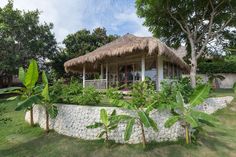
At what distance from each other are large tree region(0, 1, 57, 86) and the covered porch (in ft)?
24.7

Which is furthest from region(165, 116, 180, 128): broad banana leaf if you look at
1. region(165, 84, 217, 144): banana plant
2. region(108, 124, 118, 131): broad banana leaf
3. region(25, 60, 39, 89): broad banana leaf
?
region(25, 60, 39, 89): broad banana leaf

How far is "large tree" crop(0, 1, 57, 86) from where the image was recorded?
20703 millimetres

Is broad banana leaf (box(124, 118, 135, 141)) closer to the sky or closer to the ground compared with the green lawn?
closer to the sky

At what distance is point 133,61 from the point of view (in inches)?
576

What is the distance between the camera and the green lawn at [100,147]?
704 centimetres

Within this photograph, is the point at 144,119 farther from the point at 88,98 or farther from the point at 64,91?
the point at 64,91

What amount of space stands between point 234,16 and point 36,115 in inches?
538

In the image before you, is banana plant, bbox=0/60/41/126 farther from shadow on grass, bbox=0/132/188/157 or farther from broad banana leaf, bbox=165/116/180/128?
broad banana leaf, bbox=165/116/180/128

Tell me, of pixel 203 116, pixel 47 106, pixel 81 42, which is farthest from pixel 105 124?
pixel 81 42

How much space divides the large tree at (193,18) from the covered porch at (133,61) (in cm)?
261

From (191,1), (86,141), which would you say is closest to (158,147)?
(86,141)

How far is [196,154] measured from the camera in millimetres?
6918

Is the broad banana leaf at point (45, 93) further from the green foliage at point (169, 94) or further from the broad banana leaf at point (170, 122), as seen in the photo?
the broad banana leaf at point (170, 122)

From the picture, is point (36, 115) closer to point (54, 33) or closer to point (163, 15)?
point (163, 15)
